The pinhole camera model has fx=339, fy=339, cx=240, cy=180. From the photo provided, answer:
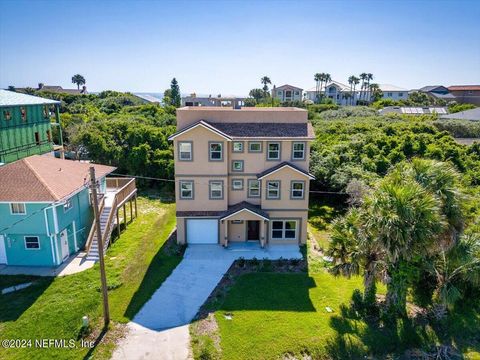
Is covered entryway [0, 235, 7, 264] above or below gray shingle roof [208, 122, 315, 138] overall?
below

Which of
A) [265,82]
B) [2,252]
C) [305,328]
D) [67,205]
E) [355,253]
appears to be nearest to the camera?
[305,328]

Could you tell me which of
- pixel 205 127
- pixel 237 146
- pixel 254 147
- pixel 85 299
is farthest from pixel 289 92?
pixel 85 299

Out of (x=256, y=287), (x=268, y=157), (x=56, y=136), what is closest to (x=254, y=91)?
(x=56, y=136)

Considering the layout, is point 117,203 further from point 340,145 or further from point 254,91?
point 254,91

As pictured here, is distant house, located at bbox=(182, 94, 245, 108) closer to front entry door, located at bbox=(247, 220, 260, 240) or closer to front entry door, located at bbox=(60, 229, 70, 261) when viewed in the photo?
front entry door, located at bbox=(247, 220, 260, 240)

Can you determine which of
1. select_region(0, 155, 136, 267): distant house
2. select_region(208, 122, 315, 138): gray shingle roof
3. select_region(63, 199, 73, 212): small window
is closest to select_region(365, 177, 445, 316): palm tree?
select_region(208, 122, 315, 138): gray shingle roof

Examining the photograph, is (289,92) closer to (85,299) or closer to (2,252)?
(2,252)
